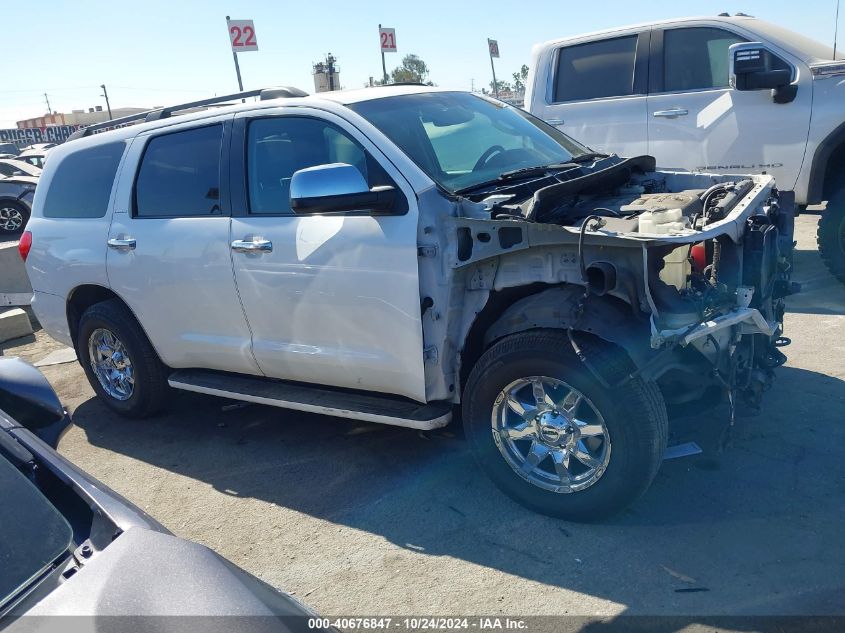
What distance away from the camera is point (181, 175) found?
4684mm

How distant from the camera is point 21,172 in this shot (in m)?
17.0

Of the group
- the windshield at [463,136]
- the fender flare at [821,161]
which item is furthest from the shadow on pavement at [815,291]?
the windshield at [463,136]

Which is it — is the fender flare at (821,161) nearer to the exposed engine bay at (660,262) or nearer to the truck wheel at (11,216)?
the exposed engine bay at (660,262)

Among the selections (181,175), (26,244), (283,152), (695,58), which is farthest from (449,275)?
(695,58)

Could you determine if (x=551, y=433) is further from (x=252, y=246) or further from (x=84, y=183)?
(x=84, y=183)

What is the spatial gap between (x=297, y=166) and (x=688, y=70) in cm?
444

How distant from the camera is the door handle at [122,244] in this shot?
190 inches

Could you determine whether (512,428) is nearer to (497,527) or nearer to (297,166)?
(497,527)

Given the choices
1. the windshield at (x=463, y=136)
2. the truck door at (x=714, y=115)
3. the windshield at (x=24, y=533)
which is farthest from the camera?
the truck door at (x=714, y=115)

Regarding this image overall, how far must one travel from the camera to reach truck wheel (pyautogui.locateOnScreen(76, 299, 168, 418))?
5113 mm

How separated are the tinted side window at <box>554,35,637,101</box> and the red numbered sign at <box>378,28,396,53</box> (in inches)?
379

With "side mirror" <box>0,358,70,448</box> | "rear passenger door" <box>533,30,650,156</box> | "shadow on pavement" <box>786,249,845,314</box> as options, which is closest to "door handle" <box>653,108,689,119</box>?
"rear passenger door" <box>533,30,650,156</box>

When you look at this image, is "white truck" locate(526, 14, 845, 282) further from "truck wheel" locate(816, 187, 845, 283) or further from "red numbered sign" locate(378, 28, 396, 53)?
"red numbered sign" locate(378, 28, 396, 53)

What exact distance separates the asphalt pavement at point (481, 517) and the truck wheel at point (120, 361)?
0.79 feet
